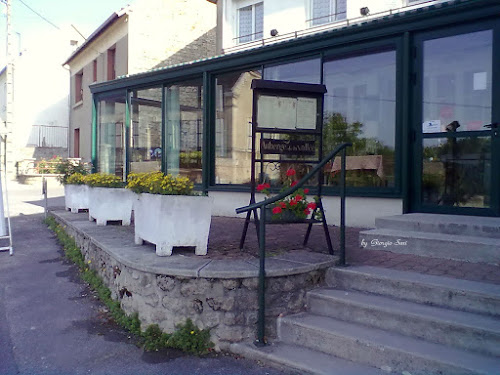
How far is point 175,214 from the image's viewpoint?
413 centimetres

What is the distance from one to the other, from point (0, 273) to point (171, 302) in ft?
11.1

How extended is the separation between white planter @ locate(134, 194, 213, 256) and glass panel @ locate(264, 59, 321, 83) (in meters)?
3.90

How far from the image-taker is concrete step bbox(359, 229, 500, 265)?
4059 millimetres

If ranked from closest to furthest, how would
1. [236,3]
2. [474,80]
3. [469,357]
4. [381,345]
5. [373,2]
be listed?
[469,357], [381,345], [474,80], [373,2], [236,3]

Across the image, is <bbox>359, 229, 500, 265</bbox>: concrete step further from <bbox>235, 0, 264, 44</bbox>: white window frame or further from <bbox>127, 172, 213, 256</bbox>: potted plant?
<bbox>235, 0, 264, 44</bbox>: white window frame

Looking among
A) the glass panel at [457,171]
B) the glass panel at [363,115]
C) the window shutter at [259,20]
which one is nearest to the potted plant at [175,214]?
the glass panel at [363,115]

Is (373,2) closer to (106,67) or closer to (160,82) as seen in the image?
(160,82)

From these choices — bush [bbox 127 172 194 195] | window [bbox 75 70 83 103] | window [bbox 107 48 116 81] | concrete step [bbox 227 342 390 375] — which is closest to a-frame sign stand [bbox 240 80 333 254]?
bush [bbox 127 172 194 195]

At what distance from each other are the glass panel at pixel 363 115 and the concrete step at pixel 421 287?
2.77 metres

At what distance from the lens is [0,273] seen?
5758 mm

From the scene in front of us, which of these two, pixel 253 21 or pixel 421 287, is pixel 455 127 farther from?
pixel 253 21

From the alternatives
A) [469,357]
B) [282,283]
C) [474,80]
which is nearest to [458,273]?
[469,357]

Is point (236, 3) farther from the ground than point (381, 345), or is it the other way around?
point (236, 3)

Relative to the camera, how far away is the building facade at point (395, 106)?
5555mm
